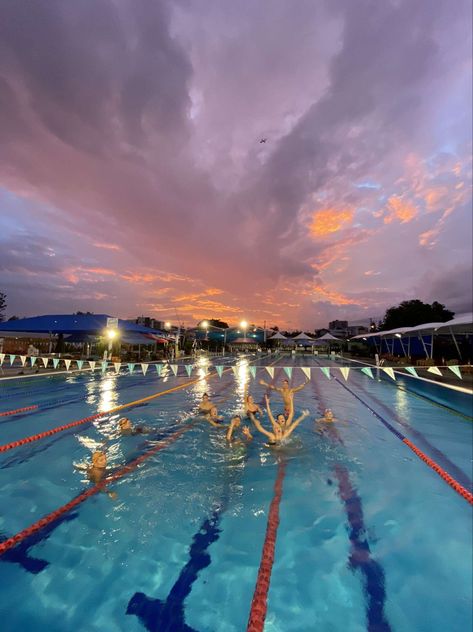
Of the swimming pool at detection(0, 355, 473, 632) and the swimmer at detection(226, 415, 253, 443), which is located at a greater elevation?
the swimmer at detection(226, 415, 253, 443)

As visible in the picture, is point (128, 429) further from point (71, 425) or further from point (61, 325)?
point (61, 325)

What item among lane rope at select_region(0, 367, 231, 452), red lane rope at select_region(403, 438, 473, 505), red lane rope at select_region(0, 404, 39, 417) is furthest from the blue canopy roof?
red lane rope at select_region(403, 438, 473, 505)

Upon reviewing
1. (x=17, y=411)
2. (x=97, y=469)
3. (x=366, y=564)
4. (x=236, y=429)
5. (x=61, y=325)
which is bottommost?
(x=366, y=564)

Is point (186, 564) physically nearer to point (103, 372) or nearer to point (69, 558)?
point (69, 558)

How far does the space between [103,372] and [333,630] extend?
16.8 metres

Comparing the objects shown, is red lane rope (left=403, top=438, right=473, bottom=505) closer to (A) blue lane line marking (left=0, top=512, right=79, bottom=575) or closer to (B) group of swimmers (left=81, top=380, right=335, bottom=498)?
(B) group of swimmers (left=81, top=380, right=335, bottom=498)

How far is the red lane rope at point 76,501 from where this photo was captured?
3845mm

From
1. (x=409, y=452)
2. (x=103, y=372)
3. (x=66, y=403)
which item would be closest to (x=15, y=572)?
(x=409, y=452)

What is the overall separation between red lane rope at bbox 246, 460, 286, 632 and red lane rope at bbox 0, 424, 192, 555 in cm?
271

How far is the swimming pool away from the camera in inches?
121

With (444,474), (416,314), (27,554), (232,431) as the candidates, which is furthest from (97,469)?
(416,314)

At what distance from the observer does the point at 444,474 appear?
606 centimetres

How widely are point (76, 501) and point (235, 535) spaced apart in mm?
2443

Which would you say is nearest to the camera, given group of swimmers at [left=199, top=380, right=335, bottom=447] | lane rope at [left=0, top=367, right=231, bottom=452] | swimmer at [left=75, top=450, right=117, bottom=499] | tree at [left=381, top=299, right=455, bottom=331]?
swimmer at [left=75, top=450, right=117, bottom=499]
